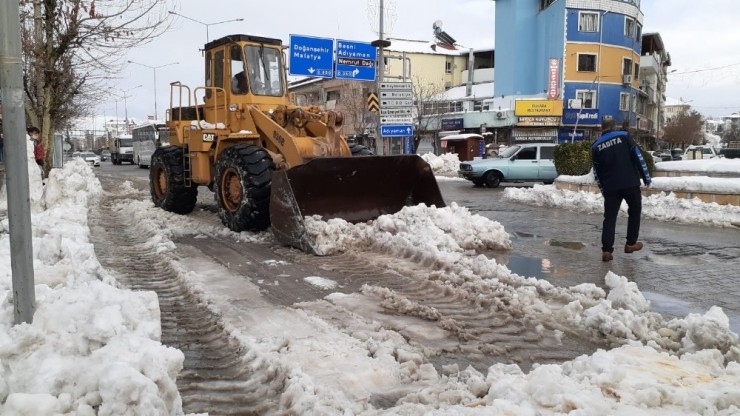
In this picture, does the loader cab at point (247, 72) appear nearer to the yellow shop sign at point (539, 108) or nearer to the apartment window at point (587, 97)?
the yellow shop sign at point (539, 108)

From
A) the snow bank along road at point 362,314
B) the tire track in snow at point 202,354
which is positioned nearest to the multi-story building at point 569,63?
the snow bank along road at point 362,314

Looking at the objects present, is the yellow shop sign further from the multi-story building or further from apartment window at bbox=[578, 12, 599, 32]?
apartment window at bbox=[578, 12, 599, 32]

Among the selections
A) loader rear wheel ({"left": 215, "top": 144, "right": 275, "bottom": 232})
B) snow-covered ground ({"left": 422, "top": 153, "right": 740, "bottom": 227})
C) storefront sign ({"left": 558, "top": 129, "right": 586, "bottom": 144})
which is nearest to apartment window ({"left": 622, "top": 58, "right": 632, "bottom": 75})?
storefront sign ({"left": 558, "top": 129, "right": 586, "bottom": 144})

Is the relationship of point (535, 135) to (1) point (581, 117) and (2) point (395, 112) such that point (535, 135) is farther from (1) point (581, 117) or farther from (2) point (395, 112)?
(2) point (395, 112)

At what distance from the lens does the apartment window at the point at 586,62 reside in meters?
38.9

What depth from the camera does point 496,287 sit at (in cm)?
545

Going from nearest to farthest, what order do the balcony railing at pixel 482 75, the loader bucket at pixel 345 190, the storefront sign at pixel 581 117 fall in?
the loader bucket at pixel 345 190, the storefront sign at pixel 581 117, the balcony railing at pixel 482 75

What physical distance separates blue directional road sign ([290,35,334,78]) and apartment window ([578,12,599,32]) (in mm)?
26754

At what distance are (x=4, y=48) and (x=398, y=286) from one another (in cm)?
377

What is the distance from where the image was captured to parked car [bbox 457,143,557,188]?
20.6 m

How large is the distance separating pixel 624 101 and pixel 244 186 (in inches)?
1534

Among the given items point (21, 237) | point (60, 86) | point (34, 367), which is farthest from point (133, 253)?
point (60, 86)

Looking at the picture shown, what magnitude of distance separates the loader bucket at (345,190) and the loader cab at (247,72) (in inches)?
93.8

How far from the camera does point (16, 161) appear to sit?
3109mm
